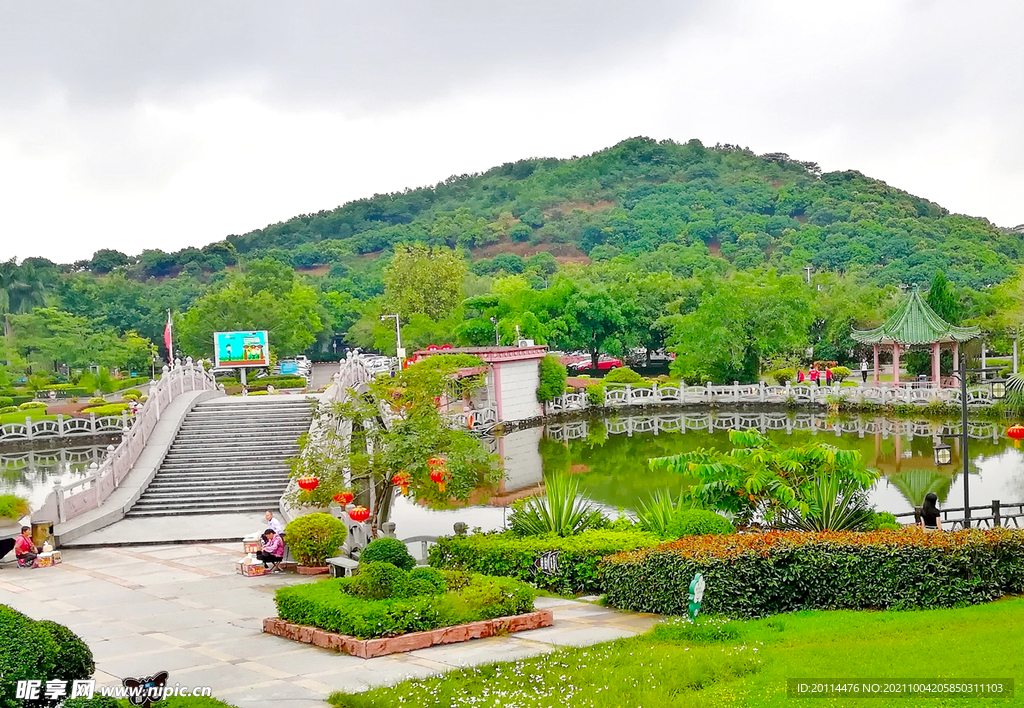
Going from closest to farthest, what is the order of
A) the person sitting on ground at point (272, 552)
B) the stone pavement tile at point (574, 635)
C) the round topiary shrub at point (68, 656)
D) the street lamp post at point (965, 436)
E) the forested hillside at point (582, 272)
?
1. the round topiary shrub at point (68, 656)
2. the stone pavement tile at point (574, 635)
3. the street lamp post at point (965, 436)
4. the person sitting on ground at point (272, 552)
5. the forested hillside at point (582, 272)

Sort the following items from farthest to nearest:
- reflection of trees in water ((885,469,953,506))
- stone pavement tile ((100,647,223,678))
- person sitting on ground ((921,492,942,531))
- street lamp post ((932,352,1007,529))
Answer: reflection of trees in water ((885,469,953,506)) → street lamp post ((932,352,1007,529)) → person sitting on ground ((921,492,942,531)) → stone pavement tile ((100,647,223,678))

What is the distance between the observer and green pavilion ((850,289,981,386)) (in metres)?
46.8

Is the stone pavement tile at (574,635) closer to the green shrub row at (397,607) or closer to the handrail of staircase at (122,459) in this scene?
the green shrub row at (397,607)

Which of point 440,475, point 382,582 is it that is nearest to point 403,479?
point 440,475

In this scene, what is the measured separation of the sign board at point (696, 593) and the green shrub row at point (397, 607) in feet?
6.29

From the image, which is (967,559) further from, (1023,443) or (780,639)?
(1023,443)

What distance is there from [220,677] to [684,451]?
28.1 metres

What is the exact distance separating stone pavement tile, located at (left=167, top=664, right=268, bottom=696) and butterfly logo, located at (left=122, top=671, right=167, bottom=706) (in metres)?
2.04

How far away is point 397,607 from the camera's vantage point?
1157 centimetres

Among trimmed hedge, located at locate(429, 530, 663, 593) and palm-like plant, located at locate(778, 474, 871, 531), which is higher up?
palm-like plant, located at locate(778, 474, 871, 531)

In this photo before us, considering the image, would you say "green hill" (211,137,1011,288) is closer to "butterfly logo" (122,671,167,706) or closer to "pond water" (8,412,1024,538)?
"pond water" (8,412,1024,538)

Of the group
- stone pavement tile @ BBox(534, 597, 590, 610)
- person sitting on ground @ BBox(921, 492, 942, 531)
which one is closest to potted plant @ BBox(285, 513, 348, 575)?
stone pavement tile @ BBox(534, 597, 590, 610)

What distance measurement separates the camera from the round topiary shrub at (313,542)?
1739cm

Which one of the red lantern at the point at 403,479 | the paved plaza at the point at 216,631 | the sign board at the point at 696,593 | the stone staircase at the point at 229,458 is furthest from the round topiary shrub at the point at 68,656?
the stone staircase at the point at 229,458
